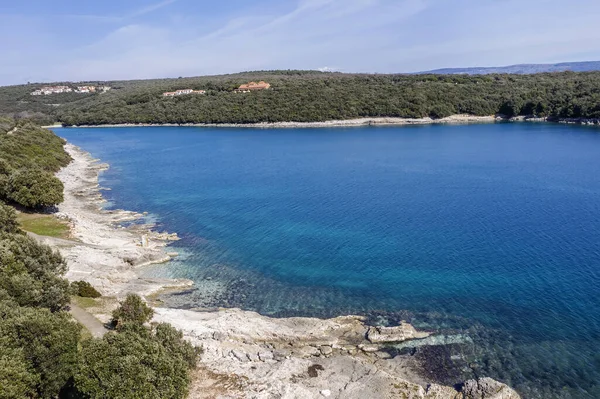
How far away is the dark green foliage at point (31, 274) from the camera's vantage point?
2209 cm

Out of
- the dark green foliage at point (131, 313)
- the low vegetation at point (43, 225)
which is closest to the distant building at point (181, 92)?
the low vegetation at point (43, 225)

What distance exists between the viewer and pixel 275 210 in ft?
167

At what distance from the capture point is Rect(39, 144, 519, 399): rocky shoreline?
63.4 ft

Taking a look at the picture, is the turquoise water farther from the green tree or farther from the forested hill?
the forested hill

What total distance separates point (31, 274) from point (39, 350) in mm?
9513

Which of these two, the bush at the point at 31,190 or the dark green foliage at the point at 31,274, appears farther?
the bush at the point at 31,190

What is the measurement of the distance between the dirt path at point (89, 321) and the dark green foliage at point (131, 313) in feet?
2.51

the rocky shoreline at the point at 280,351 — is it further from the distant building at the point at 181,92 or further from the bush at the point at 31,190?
the distant building at the point at 181,92

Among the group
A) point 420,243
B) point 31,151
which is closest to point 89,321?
point 420,243

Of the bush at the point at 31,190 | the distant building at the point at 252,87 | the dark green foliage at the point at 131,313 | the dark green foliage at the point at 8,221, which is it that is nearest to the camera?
the dark green foliage at the point at 131,313

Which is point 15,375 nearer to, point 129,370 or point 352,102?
point 129,370

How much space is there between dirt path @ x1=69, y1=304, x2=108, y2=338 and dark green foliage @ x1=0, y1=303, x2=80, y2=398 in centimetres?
448

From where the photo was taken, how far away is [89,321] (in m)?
23.5

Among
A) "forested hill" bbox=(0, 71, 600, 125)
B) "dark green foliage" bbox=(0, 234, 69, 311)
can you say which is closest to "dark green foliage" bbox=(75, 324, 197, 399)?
"dark green foliage" bbox=(0, 234, 69, 311)
